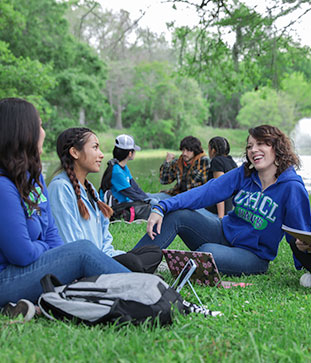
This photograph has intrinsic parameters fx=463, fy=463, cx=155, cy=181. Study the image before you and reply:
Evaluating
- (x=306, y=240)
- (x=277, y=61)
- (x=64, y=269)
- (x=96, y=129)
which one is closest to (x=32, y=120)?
(x=64, y=269)

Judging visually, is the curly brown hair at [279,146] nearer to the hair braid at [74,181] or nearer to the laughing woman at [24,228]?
the hair braid at [74,181]

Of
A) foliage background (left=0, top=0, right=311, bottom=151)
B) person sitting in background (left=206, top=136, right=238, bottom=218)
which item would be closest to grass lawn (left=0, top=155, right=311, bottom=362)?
person sitting in background (left=206, top=136, right=238, bottom=218)

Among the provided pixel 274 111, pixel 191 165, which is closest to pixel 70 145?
pixel 191 165

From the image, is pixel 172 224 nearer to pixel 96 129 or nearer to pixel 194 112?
pixel 96 129

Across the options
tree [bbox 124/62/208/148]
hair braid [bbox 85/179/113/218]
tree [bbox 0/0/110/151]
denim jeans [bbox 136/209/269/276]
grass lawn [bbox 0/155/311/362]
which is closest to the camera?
grass lawn [bbox 0/155/311/362]

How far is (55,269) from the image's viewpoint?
2.57m

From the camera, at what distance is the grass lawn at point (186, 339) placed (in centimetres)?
205

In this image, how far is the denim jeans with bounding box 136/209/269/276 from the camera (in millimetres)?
3754

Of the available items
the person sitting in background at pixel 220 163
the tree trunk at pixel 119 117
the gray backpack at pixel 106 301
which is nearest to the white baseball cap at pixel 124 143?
the person sitting in background at pixel 220 163

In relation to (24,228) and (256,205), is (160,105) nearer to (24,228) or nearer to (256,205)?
(256,205)

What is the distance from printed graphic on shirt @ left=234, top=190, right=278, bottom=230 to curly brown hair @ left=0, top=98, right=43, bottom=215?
1.88 m

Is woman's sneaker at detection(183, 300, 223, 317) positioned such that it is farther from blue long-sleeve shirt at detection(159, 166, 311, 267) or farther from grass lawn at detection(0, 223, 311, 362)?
blue long-sleeve shirt at detection(159, 166, 311, 267)

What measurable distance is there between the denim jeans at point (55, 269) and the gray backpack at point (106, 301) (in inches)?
3.7

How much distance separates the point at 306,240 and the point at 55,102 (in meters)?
24.8
